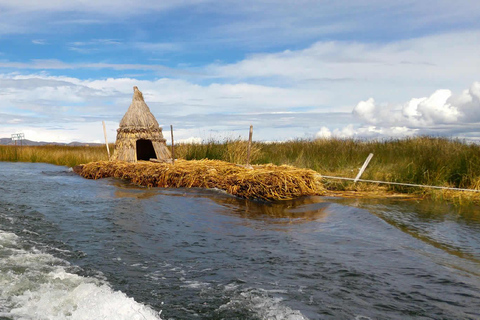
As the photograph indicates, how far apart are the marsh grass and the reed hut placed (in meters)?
1.40

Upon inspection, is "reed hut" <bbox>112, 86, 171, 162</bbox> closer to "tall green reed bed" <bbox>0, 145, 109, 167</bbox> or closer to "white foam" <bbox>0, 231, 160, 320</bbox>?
"tall green reed bed" <bbox>0, 145, 109, 167</bbox>

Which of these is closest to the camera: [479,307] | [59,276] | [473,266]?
[479,307]

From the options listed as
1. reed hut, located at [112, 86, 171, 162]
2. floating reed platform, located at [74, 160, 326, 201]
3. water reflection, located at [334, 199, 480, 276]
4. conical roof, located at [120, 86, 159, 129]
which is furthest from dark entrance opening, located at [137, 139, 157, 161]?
water reflection, located at [334, 199, 480, 276]

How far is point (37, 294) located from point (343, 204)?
6.99m

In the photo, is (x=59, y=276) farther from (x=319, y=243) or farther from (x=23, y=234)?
(x=319, y=243)

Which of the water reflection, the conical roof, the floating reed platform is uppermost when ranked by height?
the conical roof

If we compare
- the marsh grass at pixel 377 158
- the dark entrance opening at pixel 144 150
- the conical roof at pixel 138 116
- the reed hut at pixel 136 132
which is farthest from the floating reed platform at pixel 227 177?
the dark entrance opening at pixel 144 150

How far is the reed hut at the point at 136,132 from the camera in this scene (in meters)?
15.5

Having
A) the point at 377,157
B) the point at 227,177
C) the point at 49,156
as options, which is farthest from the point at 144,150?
the point at 377,157

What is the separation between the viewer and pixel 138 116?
620 inches

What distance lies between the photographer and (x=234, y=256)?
16.8 ft

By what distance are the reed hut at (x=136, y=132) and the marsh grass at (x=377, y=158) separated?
1397mm

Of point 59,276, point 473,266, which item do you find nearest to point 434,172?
point 473,266

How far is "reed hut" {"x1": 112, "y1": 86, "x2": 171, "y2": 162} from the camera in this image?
15508mm
